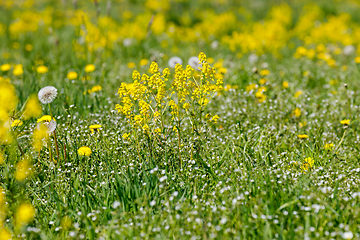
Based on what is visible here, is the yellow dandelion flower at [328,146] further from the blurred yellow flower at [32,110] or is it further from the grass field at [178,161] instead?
the blurred yellow flower at [32,110]

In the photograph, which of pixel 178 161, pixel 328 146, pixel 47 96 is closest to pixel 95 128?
pixel 47 96

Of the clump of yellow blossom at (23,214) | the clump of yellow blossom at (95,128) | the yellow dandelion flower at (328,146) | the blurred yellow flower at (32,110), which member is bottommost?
the yellow dandelion flower at (328,146)

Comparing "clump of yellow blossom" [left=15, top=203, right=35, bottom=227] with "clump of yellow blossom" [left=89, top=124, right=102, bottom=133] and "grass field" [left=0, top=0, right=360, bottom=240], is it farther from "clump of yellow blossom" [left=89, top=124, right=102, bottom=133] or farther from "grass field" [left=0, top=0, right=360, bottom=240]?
"clump of yellow blossom" [left=89, top=124, right=102, bottom=133]

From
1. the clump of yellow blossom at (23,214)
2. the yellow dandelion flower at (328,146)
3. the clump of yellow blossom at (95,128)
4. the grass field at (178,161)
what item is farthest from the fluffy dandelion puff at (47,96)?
the yellow dandelion flower at (328,146)

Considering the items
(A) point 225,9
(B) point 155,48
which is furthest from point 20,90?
(A) point 225,9

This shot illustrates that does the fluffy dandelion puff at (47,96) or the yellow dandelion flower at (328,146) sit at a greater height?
the fluffy dandelion puff at (47,96)

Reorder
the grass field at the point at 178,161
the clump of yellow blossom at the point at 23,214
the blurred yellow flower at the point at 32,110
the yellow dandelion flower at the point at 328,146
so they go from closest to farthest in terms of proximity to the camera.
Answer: the clump of yellow blossom at the point at 23,214, the grass field at the point at 178,161, the blurred yellow flower at the point at 32,110, the yellow dandelion flower at the point at 328,146

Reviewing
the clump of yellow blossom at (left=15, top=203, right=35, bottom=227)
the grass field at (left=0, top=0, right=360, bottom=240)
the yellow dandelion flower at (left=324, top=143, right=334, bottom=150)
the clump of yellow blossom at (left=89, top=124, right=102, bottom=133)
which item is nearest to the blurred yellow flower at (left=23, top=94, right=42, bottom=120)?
the grass field at (left=0, top=0, right=360, bottom=240)

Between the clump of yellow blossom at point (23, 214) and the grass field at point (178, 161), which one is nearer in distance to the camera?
the clump of yellow blossom at point (23, 214)

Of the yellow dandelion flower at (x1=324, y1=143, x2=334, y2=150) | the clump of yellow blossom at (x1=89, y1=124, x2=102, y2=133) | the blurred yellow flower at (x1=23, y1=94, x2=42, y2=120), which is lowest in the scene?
the yellow dandelion flower at (x1=324, y1=143, x2=334, y2=150)

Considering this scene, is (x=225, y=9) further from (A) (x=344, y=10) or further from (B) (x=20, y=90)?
(B) (x=20, y=90)

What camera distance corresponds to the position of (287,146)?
3.09m

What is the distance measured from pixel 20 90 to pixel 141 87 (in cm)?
205

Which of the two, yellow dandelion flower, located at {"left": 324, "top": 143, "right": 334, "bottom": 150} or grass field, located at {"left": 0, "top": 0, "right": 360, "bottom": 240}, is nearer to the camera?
grass field, located at {"left": 0, "top": 0, "right": 360, "bottom": 240}
